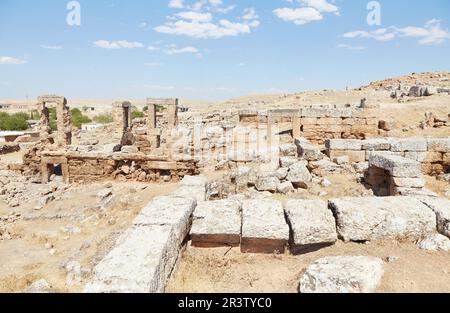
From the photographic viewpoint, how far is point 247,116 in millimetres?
17312

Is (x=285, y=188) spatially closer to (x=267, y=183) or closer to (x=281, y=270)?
(x=267, y=183)

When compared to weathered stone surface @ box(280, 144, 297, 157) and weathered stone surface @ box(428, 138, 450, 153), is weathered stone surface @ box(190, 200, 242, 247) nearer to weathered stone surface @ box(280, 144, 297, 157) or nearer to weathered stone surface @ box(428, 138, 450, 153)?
weathered stone surface @ box(280, 144, 297, 157)

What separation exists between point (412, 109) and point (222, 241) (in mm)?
20269

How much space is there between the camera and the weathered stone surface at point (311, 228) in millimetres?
4059

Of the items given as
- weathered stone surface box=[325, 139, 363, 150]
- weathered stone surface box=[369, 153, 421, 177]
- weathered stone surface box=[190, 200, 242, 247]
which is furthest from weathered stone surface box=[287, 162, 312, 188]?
weathered stone surface box=[190, 200, 242, 247]

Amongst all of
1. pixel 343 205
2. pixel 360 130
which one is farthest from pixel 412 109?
pixel 343 205

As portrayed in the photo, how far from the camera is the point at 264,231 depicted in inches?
163

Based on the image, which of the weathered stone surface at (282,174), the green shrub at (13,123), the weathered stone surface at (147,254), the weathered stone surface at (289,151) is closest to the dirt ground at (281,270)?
the weathered stone surface at (147,254)

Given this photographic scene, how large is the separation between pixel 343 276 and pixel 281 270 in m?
0.90

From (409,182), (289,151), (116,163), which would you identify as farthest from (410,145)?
(116,163)

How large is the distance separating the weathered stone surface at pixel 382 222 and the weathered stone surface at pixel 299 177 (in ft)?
10.1
